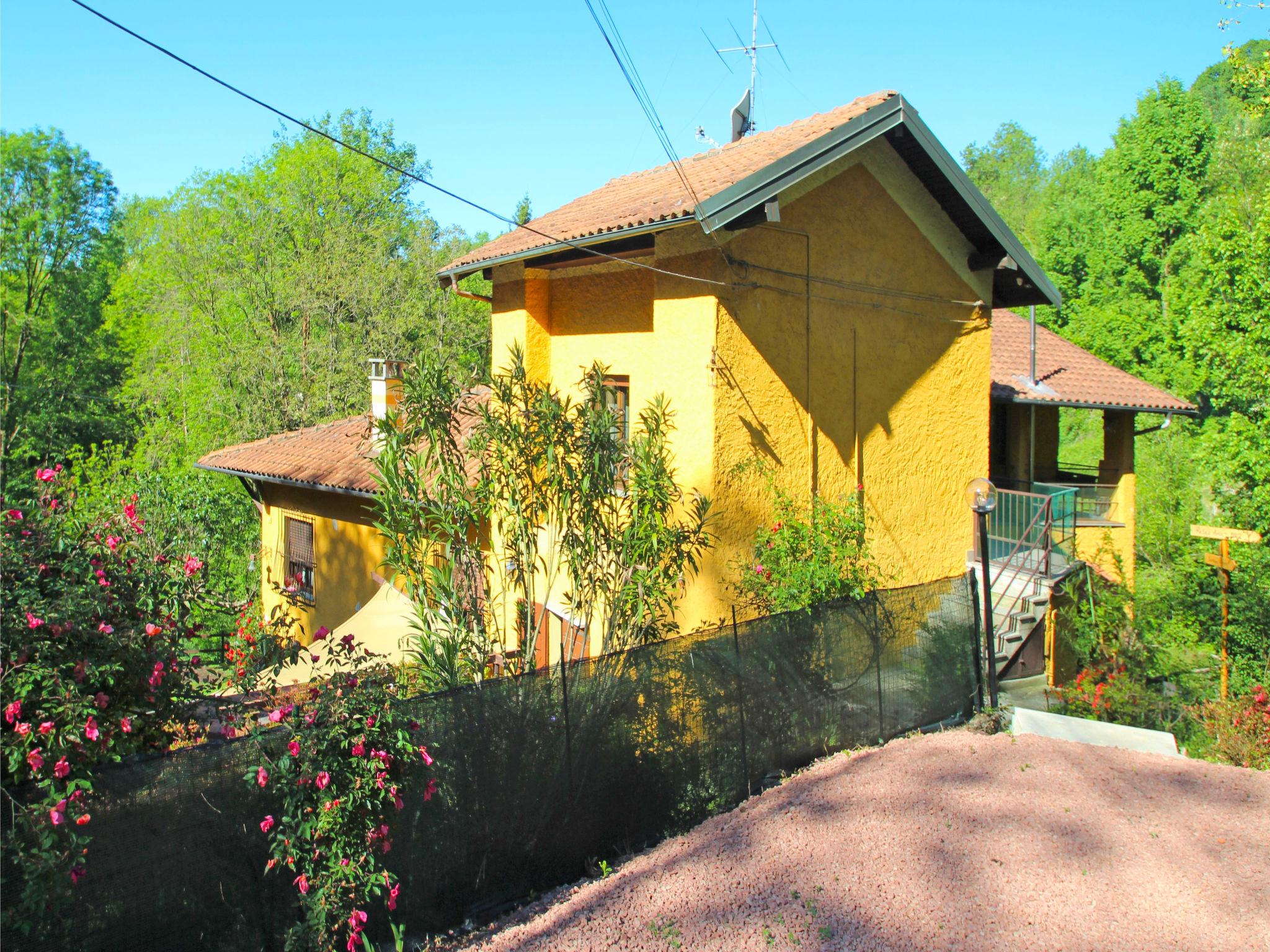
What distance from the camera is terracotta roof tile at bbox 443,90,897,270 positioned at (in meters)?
8.70

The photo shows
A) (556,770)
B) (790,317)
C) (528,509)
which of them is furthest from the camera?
(790,317)

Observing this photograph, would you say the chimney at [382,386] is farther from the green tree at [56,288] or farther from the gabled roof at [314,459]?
the green tree at [56,288]

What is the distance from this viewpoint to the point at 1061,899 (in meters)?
5.69

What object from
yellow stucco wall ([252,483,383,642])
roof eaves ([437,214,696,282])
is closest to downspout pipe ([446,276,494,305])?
roof eaves ([437,214,696,282])

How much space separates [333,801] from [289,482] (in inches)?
383

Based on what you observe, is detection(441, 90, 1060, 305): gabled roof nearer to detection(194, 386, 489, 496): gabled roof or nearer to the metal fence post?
detection(194, 386, 489, 496): gabled roof

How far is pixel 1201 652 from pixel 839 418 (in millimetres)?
9659

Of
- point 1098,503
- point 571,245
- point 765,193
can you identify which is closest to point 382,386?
point 571,245

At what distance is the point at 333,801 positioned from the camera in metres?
4.71

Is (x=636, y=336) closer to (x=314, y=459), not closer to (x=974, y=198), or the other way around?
(x=974, y=198)

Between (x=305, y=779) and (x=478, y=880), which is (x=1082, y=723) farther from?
(x=305, y=779)

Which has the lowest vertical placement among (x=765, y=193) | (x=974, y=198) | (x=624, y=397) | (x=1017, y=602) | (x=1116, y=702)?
(x=1116, y=702)

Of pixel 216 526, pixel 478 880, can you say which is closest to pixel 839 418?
pixel 478 880

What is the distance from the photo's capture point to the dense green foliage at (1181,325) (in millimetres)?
15312
